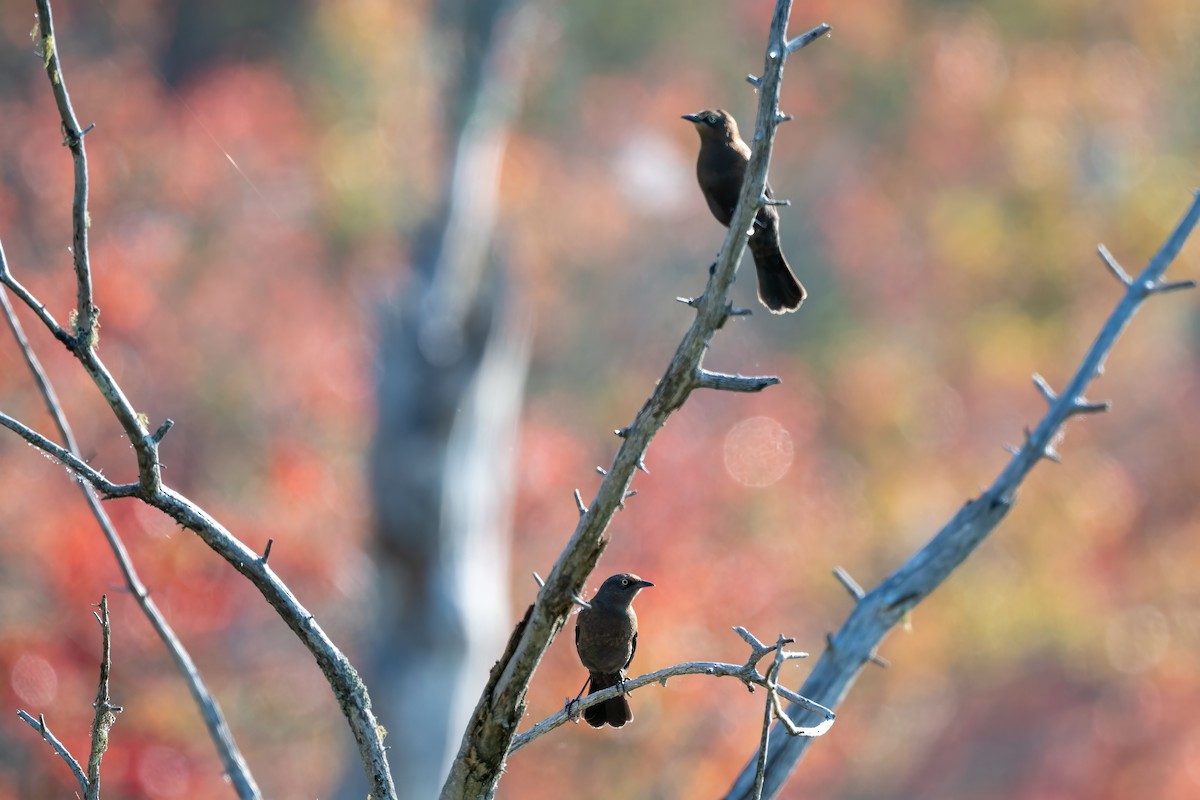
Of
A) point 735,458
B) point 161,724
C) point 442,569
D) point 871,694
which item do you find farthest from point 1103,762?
point 161,724

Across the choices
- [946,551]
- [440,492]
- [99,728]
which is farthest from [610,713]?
[440,492]

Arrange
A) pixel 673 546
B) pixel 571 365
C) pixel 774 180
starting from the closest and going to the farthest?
pixel 673 546, pixel 571 365, pixel 774 180

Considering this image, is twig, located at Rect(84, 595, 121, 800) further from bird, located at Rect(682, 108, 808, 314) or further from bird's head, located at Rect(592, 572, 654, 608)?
bird, located at Rect(682, 108, 808, 314)

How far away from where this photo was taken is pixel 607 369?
1661 centimetres

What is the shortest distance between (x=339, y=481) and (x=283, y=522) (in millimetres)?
1529

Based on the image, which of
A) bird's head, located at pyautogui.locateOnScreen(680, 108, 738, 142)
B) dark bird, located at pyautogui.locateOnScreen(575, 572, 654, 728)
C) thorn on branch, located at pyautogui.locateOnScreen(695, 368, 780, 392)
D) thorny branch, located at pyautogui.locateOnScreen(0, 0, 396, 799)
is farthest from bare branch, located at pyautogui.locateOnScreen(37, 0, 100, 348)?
bird's head, located at pyautogui.locateOnScreen(680, 108, 738, 142)

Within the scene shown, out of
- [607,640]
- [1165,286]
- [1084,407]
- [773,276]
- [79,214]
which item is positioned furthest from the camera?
[773,276]

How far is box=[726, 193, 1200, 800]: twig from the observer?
10.2 feet

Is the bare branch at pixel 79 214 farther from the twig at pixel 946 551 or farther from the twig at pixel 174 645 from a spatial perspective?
the twig at pixel 946 551

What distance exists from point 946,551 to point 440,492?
23.4ft

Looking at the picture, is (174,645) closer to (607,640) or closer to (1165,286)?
(607,640)

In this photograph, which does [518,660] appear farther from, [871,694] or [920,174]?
[920,174]

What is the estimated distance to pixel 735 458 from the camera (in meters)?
14.5

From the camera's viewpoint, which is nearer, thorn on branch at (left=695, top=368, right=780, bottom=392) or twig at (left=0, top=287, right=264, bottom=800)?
thorn on branch at (left=695, top=368, right=780, bottom=392)
